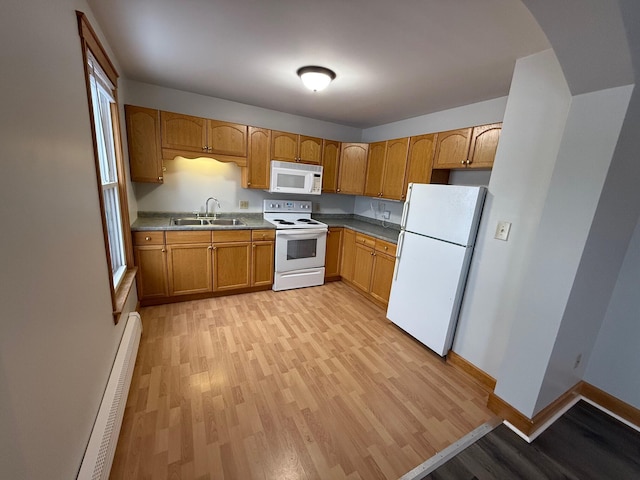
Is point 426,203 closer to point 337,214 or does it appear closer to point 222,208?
point 337,214

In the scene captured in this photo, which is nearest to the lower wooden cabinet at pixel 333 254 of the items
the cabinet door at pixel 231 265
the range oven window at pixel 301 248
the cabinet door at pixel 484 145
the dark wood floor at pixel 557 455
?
Answer: the range oven window at pixel 301 248

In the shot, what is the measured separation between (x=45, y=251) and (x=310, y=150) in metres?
3.11

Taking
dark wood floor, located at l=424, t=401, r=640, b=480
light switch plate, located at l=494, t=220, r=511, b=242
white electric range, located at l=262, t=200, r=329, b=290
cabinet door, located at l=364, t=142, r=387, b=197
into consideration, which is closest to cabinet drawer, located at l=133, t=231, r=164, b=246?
white electric range, located at l=262, t=200, r=329, b=290

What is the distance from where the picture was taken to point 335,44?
5.69ft

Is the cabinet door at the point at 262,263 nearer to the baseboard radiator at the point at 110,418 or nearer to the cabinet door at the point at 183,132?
the cabinet door at the point at 183,132

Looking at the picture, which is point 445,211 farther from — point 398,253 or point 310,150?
point 310,150

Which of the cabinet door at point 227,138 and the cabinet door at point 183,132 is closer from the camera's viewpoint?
the cabinet door at point 183,132

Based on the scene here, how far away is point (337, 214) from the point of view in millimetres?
4426

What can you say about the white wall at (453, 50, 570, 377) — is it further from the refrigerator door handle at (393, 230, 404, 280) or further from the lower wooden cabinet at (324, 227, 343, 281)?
the lower wooden cabinet at (324, 227, 343, 281)

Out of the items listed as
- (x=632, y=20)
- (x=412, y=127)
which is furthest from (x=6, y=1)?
(x=412, y=127)

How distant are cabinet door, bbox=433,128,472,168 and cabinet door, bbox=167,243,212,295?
269cm

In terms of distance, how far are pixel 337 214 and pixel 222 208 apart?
73.5 inches

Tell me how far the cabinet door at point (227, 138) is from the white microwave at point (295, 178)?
1.40ft

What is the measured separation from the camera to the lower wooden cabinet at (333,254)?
373cm
